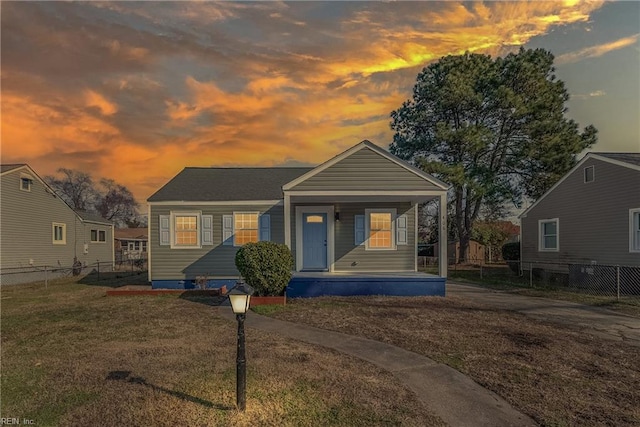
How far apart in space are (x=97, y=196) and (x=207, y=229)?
53521 mm

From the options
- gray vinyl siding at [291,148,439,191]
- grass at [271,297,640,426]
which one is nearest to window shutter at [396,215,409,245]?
gray vinyl siding at [291,148,439,191]

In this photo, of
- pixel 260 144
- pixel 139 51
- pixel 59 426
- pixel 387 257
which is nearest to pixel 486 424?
pixel 59 426

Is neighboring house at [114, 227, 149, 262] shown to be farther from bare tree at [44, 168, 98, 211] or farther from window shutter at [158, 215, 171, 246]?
window shutter at [158, 215, 171, 246]

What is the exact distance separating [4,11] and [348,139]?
1435 centimetres

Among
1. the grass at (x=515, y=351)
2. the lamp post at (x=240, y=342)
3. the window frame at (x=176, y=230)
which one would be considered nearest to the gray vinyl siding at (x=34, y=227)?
the window frame at (x=176, y=230)

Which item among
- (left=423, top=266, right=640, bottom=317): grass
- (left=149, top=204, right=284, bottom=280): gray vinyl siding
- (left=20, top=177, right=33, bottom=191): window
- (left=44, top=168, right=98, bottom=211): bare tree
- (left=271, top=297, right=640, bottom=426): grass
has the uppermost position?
(left=44, top=168, right=98, bottom=211): bare tree

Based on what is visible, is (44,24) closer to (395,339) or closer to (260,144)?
(260,144)

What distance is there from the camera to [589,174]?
52.2 feet

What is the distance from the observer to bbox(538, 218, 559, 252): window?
18234 mm

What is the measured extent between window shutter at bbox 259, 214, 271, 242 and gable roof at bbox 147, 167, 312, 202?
0.78 metres

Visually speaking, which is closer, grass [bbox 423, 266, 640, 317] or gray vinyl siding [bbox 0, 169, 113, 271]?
grass [bbox 423, 266, 640, 317]

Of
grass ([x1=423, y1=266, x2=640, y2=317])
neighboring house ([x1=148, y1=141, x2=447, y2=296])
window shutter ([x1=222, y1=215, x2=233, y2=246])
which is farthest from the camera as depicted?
window shutter ([x1=222, y1=215, x2=233, y2=246])

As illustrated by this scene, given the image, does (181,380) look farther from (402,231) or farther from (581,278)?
(581,278)

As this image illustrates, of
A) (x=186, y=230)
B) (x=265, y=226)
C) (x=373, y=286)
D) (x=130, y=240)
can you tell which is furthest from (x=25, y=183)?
(x=130, y=240)
